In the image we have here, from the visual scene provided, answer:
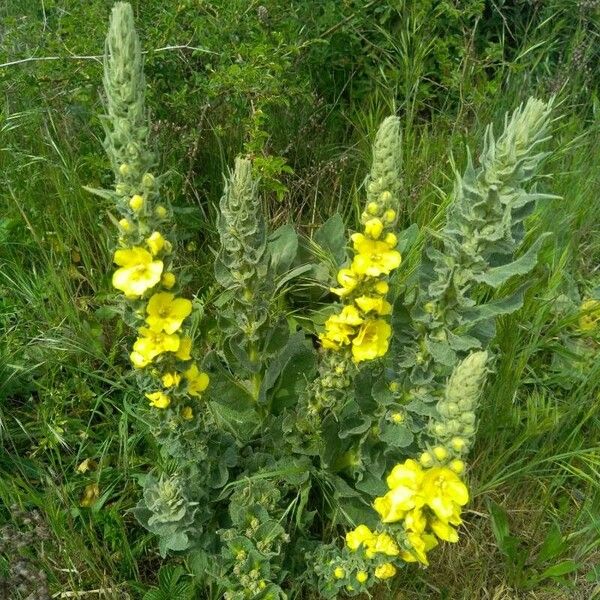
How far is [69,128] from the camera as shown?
9.32ft

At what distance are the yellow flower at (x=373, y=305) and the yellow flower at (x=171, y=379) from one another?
0.46 metres

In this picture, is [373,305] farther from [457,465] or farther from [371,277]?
[457,465]

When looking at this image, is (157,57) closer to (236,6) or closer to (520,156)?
(236,6)

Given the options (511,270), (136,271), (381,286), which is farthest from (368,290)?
(136,271)

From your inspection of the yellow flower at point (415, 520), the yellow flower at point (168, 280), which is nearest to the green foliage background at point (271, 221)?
the yellow flower at point (415, 520)

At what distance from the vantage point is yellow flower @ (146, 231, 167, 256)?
4.64 ft

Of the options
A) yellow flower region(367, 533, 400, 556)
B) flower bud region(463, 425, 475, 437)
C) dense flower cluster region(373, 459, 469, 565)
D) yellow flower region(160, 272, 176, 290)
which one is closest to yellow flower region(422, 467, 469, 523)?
dense flower cluster region(373, 459, 469, 565)

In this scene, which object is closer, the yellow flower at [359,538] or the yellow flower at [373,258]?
the yellow flower at [373,258]

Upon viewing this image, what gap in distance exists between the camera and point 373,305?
1.58 m

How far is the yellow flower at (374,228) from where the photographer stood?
4.93ft

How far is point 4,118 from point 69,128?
0.26 meters

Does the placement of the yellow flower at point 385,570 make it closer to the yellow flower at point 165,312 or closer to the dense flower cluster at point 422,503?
the dense flower cluster at point 422,503

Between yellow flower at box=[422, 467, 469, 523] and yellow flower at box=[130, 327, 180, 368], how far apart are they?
0.62 m

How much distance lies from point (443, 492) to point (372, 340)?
392mm
